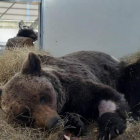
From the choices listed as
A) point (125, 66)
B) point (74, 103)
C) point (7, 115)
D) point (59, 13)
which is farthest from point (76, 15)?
point (7, 115)

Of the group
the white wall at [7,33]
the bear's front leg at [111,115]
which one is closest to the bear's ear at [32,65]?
the bear's front leg at [111,115]

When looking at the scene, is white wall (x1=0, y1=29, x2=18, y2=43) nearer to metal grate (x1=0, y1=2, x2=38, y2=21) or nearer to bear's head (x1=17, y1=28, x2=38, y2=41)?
metal grate (x1=0, y1=2, x2=38, y2=21)

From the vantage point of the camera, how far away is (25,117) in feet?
10.3

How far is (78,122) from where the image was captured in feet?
11.2

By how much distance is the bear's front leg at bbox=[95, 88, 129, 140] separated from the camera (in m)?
2.99

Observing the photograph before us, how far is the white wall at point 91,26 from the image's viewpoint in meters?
6.46

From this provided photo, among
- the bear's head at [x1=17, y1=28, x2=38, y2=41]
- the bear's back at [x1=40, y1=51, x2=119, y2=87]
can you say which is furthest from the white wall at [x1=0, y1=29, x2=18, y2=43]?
the bear's back at [x1=40, y1=51, x2=119, y2=87]

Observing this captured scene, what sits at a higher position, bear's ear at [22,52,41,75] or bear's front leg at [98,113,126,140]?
bear's ear at [22,52,41,75]

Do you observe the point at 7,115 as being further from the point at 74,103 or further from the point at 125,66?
the point at 125,66

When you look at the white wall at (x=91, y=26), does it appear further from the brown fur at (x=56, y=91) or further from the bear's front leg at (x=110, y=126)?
the bear's front leg at (x=110, y=126)

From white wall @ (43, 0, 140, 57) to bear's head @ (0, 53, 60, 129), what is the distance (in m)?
3.06

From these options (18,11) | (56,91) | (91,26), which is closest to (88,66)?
(56,91)

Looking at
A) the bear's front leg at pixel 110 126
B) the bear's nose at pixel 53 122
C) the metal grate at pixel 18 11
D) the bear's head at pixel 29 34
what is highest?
the metal grate at pixel 18 11

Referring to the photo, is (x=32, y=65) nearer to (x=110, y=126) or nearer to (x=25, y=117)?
(x=25, y=117)
